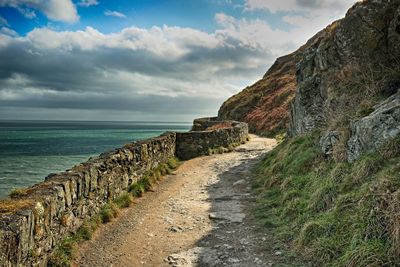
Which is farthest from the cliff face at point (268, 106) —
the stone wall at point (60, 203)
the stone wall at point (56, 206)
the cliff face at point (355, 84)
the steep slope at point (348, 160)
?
the stone wall at point (56, 206)

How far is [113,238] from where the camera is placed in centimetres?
809

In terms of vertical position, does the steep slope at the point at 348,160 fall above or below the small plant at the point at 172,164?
above

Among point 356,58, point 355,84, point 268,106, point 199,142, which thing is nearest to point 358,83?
point 355,84

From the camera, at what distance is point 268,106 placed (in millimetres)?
45812

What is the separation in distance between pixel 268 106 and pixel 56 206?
135 feet

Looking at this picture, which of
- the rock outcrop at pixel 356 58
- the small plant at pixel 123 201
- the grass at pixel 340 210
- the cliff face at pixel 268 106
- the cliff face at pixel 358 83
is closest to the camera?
the grass at pixel 340 210

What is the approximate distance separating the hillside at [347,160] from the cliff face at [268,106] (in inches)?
777

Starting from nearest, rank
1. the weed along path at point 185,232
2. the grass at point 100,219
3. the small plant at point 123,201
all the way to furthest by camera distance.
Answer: the grass at point 100,219 → the weed along path at point 185,232 → the small plant at point 123,201

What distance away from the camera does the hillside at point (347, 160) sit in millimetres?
5617

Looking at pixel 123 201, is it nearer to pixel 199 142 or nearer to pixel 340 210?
pixel 340 210

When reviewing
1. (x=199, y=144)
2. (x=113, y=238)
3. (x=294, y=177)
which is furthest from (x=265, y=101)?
(x=113, y=238)

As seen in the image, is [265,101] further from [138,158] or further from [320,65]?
[138,158]

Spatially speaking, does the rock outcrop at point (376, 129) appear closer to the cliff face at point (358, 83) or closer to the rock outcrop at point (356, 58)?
the cliff face at point (358, 83)

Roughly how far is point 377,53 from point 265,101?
38.4 meters
